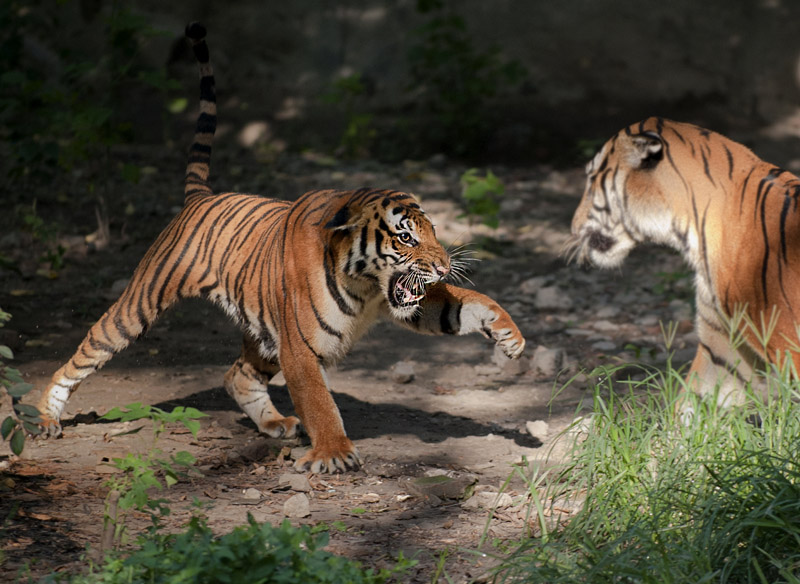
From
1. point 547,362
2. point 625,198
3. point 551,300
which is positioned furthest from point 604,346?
point 625,198

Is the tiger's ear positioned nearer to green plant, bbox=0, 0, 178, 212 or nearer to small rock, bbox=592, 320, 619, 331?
small rock, bbox=592, 320, 619, 331

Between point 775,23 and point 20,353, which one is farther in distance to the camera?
point 775,23

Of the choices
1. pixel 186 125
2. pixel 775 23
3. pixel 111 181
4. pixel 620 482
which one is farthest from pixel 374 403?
pixel 775 23

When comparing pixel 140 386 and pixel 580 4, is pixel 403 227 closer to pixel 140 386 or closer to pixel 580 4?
pixel 140 386

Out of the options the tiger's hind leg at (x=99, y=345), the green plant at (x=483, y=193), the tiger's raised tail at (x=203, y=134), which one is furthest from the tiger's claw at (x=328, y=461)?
the green plant at (x=483, y=193)

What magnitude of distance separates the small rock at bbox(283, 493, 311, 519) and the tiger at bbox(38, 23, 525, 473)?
0.39 metres

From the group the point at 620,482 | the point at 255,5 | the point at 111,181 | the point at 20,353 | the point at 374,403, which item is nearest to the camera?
the point at 620,482

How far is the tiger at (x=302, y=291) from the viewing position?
388cm

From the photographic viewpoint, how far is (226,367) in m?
5.44

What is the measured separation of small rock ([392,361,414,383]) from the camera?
528 centimetres

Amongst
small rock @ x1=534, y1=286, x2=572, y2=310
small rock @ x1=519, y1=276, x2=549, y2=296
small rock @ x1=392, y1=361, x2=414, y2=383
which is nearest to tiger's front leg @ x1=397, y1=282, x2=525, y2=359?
small rock @ x1=392, y1=361, x2=414, y2=383

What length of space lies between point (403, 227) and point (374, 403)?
4.66 ft

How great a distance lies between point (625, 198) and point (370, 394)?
69.2 inches

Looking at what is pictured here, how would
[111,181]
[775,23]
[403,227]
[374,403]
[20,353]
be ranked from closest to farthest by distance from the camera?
[403,227] < [374,403] < [20,353] < [111,181] < [775,23]
